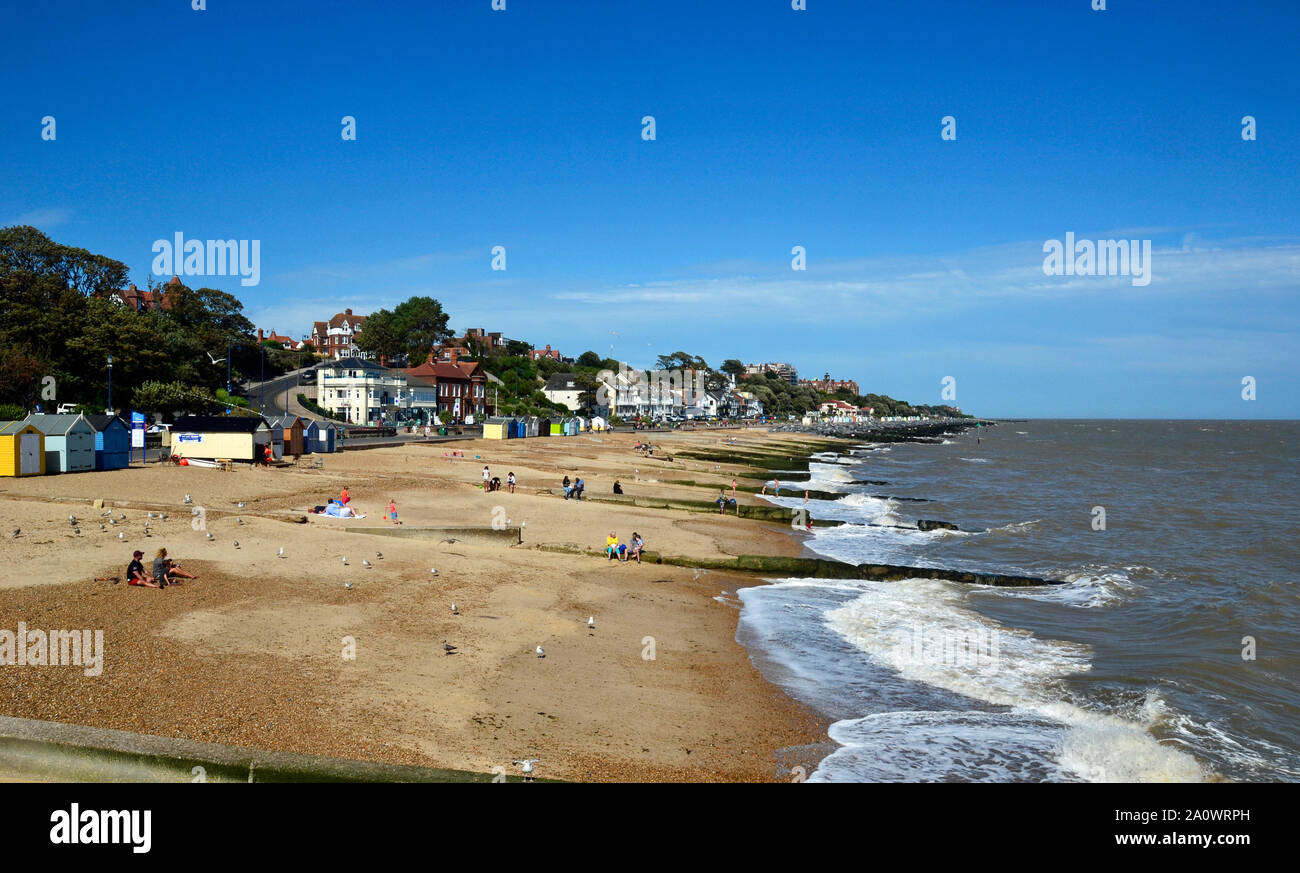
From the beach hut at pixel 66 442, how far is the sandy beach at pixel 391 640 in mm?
1677

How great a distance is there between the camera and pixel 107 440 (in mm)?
30688

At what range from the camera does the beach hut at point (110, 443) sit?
30.4 m

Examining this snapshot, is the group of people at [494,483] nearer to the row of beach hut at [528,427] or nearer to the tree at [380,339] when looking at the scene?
the row of beach hut at [528,427]

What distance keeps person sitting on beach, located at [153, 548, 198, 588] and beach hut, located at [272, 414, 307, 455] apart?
82.2 feet

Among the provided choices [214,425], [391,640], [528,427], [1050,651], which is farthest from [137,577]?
[528,427]

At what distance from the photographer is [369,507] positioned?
88.9 ft

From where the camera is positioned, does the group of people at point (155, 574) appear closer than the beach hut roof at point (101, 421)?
Yes

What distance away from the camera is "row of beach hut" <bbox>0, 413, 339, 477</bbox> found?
90.5ft

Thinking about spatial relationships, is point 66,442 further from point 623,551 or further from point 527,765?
point 527,765

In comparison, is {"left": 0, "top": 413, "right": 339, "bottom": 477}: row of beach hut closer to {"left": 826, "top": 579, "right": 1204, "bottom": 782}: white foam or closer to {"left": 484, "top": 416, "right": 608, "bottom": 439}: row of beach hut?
{"left": 484, "top": 416, "right": 608, "bottom": 439}: row of beach hut

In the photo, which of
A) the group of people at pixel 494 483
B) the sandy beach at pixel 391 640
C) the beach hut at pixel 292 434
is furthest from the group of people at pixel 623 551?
the beach hut at pixel 292 434

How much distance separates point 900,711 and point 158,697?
37.0 feet

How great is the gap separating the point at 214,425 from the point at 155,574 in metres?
22.6
